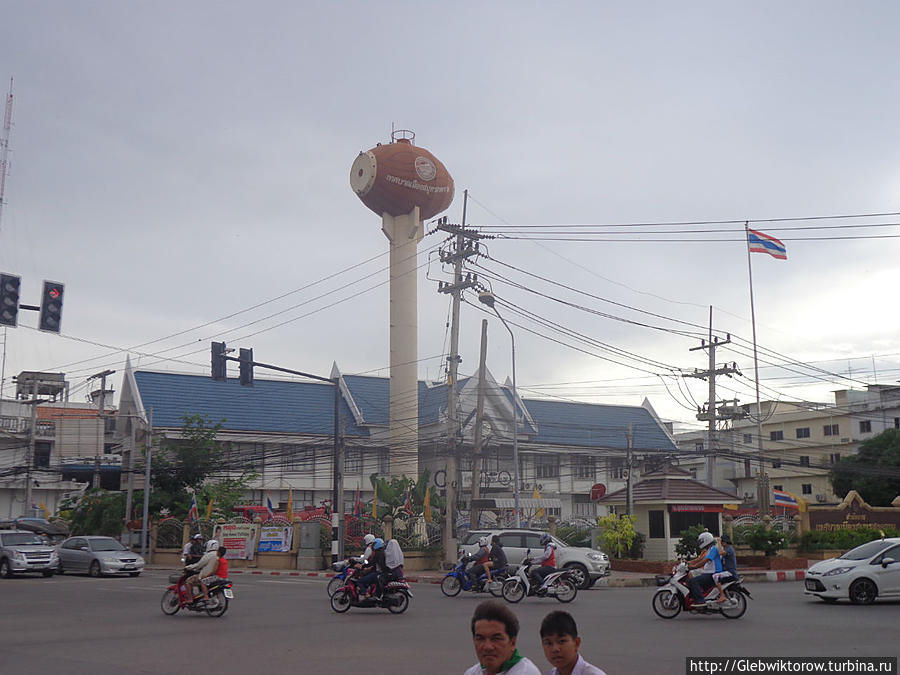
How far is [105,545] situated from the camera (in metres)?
32.0

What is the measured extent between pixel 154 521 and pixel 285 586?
1809 centimetres

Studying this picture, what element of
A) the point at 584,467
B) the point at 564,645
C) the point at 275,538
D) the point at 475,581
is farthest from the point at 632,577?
the point at 584,467

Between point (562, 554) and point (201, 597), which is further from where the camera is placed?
point (562, 554)

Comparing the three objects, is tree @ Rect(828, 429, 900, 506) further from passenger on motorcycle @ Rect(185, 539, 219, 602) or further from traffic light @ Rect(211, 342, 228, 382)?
passenger on motorcycle @ Rect(185, 539, 219, 602)

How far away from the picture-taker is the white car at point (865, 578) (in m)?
17.9

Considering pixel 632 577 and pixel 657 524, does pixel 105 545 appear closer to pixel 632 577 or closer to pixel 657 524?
pixel 632 577

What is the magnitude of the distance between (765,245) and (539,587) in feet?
84.7

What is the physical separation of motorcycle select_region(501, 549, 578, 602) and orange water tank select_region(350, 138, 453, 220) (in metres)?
31.3

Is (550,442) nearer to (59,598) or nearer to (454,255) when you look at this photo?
(454,255)

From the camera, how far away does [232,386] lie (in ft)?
188

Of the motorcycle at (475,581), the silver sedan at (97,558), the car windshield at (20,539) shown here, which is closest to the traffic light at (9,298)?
the motorcycle at (475,581)

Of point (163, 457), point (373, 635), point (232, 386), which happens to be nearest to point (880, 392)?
point (232, 386)

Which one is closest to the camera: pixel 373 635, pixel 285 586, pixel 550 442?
pixel 373 635

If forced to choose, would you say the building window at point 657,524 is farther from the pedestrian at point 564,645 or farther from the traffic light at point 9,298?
the pedestrian at point 564,645
